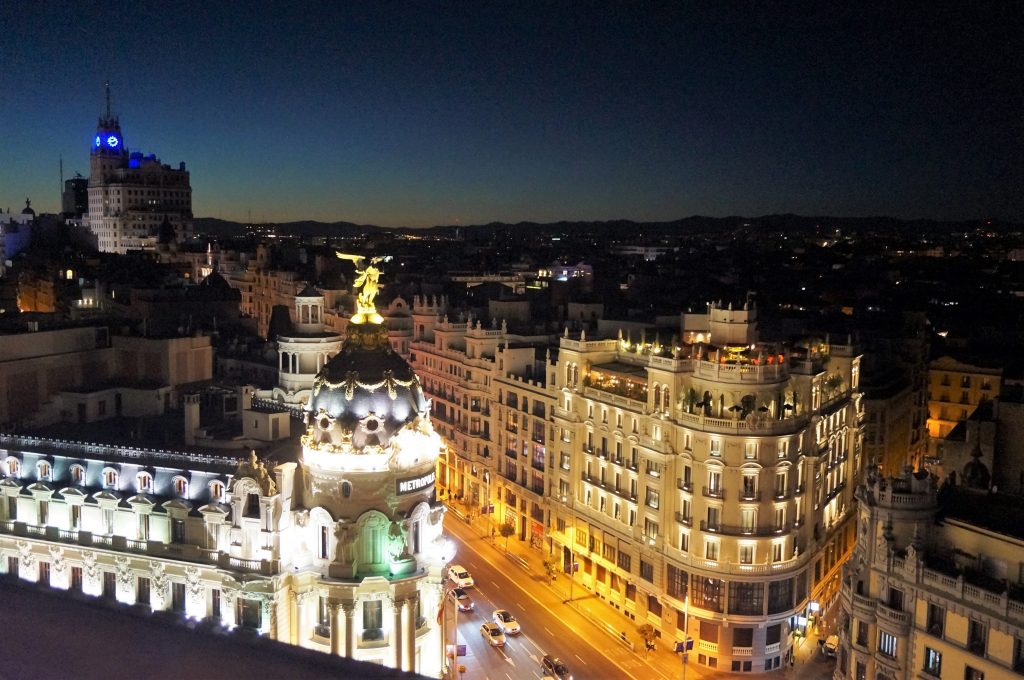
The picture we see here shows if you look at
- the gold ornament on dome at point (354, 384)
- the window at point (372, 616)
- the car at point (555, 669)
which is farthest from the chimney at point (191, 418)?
the car at point (555, 669)

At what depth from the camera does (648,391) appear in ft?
251

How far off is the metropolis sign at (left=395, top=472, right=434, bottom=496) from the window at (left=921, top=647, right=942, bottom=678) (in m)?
28.6

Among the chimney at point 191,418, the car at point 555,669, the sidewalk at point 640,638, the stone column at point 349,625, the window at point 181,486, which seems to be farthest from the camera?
the sidewalk at point 640,638

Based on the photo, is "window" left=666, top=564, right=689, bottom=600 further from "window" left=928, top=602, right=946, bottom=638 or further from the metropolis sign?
the metropolis sign

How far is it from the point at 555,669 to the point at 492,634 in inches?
291

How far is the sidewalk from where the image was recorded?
7106cm

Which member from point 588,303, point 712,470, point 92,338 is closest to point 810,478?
point 712,470

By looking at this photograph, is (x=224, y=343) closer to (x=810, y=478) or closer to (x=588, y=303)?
(x=588, y=303)

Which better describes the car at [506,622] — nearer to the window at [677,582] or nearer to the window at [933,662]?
the window at [677,582]

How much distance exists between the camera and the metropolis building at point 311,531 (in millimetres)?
52906

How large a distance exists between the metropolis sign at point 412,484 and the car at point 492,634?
22055 mm

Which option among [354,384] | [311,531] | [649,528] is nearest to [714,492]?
[649,528]

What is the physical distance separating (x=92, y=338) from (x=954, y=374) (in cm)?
9708

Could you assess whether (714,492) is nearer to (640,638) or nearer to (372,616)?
(640,638)
